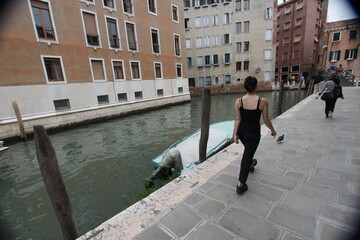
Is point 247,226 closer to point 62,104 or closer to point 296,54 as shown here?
point 62,104

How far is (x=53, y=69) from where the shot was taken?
1077cm

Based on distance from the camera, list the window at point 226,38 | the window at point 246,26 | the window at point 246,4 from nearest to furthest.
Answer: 1. the window at point 246,4
2. the window at point 246,26
3. the window at point 226,38

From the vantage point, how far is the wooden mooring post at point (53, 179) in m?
1.96

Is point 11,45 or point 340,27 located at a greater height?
point 340,27

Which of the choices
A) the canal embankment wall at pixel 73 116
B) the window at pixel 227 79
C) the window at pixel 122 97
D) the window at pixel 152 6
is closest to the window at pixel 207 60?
the window at pixel 227 79

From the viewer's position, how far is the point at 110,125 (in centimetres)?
1153

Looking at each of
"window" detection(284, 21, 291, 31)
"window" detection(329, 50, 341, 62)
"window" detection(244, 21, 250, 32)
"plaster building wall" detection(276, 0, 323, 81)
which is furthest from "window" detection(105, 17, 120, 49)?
"window" detection(284, 21, 291, 31)

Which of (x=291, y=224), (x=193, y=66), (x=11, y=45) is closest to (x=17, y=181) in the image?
(x=291, y=224)

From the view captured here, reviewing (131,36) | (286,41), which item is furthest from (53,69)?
(286,41)

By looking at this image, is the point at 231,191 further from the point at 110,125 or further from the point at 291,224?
the point at 110,125

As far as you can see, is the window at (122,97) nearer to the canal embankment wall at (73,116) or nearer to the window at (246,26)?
the canal embankment wall at (73,116)

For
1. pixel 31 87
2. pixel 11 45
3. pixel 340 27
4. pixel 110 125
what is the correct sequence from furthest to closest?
pixel 340 27
pixel 110 125
pixel 31 87
pixel 11 45

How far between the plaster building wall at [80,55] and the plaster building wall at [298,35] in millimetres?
23760

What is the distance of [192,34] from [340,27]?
68.6 feet
